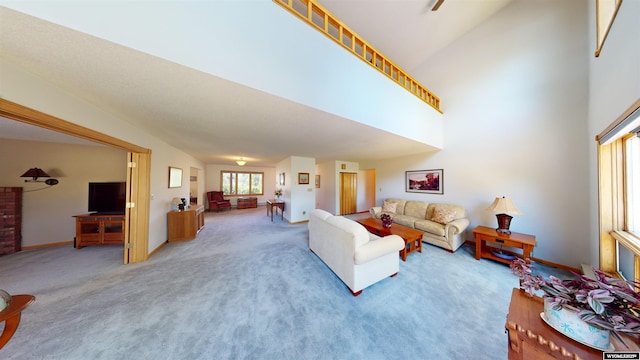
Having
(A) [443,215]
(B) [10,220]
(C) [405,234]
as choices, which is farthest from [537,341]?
(B) [10,220]

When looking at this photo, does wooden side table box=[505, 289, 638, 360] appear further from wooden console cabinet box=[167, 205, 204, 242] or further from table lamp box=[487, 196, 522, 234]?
wooden console cabinet box=[167, 205, 204, 242]

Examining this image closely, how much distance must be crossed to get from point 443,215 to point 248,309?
3836 millimetres

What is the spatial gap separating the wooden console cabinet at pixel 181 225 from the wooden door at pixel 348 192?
14.2 ft

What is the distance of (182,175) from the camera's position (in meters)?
4.43

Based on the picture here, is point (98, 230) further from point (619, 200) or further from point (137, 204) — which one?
point (619, 200)

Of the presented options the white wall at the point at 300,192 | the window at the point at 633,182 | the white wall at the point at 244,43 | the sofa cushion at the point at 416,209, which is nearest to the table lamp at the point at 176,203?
the white wall at the point at 300,192

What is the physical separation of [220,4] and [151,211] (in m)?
3.46

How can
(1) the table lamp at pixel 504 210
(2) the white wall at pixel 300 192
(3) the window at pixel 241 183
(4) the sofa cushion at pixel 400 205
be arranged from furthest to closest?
(3) the window at pixel 241 183
(2) the white wall at pixel 300 192
(4) the sofa cushion at pixel 400 205
(1) the table lamp at pixel 504 210

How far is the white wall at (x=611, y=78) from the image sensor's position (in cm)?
131

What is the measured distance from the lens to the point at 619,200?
1.90m

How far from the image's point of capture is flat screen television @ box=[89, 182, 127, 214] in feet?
11.0

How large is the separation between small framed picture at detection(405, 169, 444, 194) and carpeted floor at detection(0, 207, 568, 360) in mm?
1786

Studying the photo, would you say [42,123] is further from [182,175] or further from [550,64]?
[550,64]

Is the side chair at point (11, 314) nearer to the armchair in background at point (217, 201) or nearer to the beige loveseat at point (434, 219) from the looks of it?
the beige loveseat at point (434, 219)
